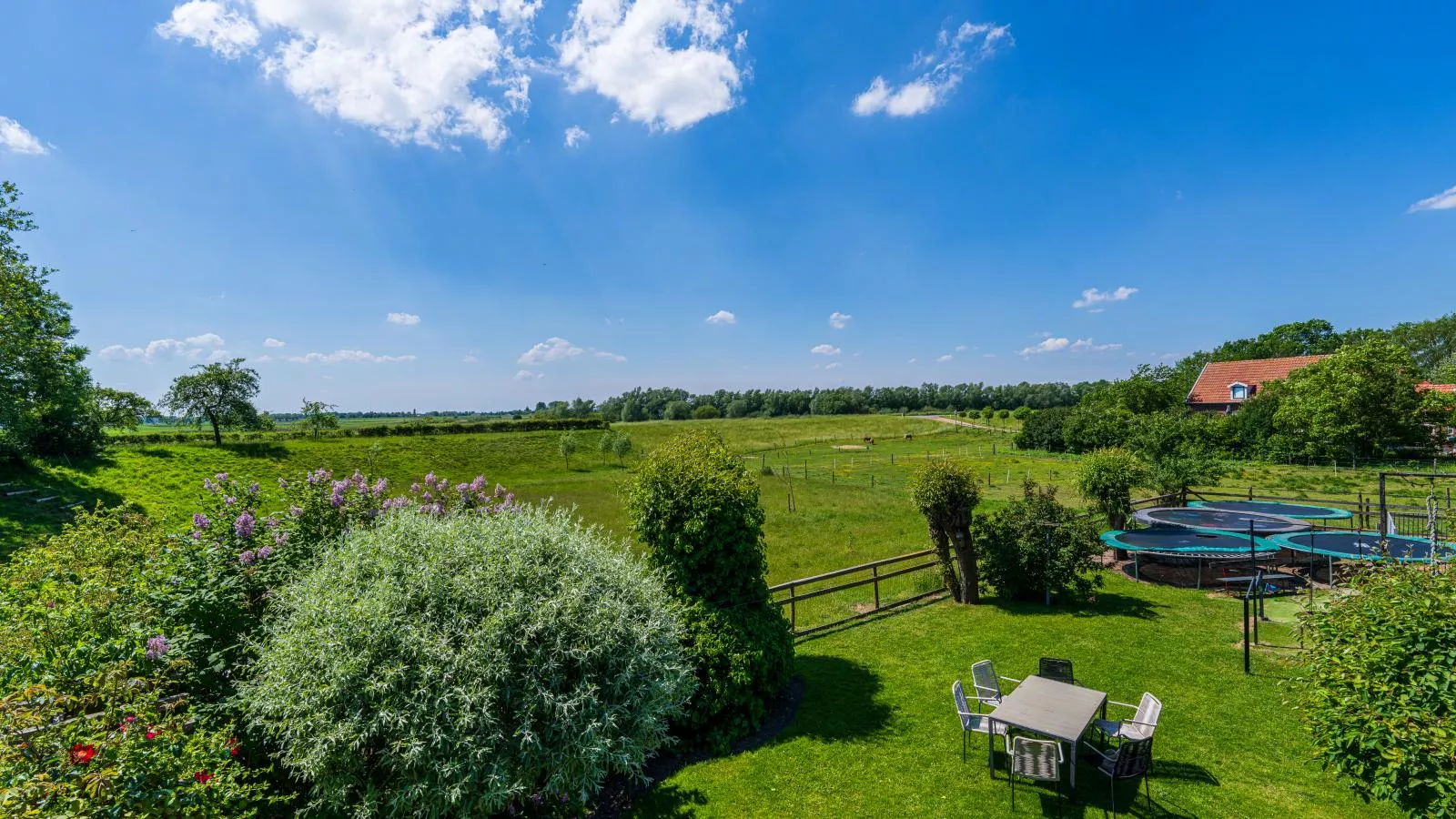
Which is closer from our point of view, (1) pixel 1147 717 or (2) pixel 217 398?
(1) pixel 1147 717

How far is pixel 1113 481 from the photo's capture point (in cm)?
1678

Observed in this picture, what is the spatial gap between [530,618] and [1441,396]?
5488 centimetres

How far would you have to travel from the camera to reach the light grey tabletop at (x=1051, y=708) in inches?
221

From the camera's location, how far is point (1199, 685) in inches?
318

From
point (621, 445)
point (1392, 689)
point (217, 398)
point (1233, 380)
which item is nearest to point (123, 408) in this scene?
point (217, 398)

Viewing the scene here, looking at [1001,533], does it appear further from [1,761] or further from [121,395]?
[121,395]

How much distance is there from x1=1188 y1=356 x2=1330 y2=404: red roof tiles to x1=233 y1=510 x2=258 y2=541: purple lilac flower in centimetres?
6703

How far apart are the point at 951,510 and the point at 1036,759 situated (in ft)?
21.2

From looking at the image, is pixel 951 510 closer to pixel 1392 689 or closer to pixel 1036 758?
pixel 1036 758

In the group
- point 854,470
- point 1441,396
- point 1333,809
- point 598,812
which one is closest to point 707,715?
point 598,812

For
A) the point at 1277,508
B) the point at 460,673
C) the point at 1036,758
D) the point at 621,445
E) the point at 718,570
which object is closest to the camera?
the point at 460,673

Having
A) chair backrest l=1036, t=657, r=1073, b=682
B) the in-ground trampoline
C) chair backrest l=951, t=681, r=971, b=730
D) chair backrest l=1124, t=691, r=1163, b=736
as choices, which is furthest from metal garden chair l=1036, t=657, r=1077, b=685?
the in-ground trampoline

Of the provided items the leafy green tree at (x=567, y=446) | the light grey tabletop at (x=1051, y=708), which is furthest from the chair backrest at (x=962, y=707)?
the leafy green tree at (x=567, y=446)

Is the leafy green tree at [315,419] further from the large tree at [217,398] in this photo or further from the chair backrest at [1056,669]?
the chair backrest at [1056,669]
